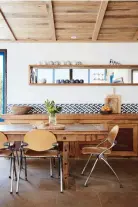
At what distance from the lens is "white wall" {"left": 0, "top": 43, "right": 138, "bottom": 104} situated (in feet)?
18.4

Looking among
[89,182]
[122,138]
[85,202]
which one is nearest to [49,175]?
[89,182]

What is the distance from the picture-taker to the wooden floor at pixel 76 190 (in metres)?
2.81

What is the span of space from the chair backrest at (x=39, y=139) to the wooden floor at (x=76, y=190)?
588 millimetres

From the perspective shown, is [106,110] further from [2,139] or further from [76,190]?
[2,139]

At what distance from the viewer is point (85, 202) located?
283 centimetres

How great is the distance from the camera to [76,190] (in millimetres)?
3199

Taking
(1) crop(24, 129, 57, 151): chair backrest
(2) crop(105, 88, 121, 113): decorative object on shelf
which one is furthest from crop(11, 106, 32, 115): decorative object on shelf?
(1) crop(24, 129, 57, 151): chair backrest

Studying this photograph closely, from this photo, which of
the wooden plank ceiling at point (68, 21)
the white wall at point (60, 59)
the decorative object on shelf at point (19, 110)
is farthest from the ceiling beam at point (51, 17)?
the decorative object on shelf at point (19, 110)

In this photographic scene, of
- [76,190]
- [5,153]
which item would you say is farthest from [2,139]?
[76,190]

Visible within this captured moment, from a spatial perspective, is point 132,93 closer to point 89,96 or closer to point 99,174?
point 89,96

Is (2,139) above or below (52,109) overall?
below

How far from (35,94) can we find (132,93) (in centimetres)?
222

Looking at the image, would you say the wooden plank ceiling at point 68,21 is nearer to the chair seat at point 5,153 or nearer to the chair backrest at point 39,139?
the chair backrest at point 39,139

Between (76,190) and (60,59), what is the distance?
324 centimetres
